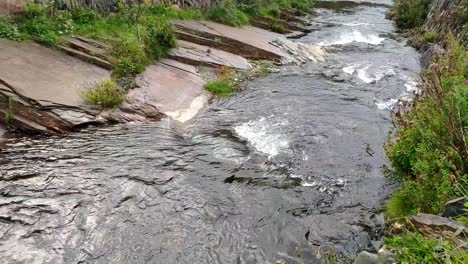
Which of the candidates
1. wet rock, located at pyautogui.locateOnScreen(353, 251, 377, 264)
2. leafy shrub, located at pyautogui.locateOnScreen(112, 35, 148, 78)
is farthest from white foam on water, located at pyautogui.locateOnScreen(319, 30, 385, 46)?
wet rock, located at pyautogui.locateOnScreen(353, 251, 377, 264)

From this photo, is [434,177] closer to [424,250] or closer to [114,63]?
[424,250]

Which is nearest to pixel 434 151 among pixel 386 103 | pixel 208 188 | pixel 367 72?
pixel 208 188

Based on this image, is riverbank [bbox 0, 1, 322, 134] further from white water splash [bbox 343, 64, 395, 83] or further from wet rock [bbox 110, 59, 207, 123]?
white water splash [bbox 343, 64, 395, 83]

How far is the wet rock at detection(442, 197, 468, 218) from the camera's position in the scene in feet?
16.4

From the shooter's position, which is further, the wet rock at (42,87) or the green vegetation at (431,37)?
the green vegetation at (431,37)

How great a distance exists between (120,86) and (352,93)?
7.31 meters

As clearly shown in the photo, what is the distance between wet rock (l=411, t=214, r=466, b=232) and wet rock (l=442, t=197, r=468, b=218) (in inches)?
11.6

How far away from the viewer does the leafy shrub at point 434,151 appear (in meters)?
5.57

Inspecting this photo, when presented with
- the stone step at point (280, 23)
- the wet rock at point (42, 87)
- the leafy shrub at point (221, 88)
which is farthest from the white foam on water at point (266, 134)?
the stone step at point (280, 23)

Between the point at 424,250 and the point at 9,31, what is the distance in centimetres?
1182

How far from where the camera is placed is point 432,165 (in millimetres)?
6031

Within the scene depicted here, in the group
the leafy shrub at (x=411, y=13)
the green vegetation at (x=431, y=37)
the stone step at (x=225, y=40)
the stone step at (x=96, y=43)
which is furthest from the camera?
the leafy shrub at (x=411, y=13)

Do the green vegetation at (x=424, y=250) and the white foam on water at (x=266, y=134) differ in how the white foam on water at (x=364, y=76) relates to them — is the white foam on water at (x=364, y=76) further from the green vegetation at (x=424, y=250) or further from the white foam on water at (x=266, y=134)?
the green vegetation at (x=424, y=250)

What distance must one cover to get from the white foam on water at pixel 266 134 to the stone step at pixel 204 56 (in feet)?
14.1
